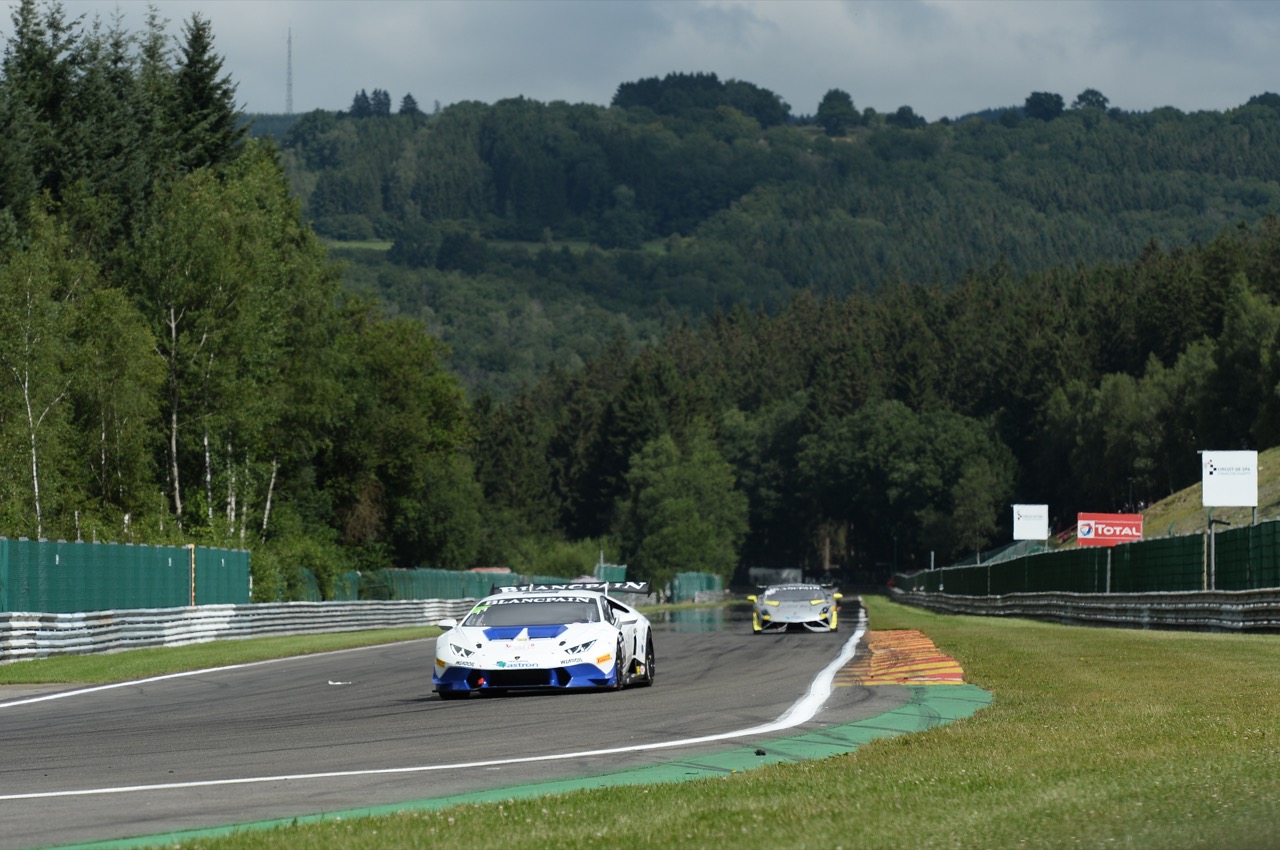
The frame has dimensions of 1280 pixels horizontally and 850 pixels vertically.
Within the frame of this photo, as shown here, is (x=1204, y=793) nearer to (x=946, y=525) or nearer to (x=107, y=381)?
(x=107, y=381)

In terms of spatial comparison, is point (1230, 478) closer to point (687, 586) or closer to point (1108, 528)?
A: point (1108, 528)

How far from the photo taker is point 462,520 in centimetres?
10969

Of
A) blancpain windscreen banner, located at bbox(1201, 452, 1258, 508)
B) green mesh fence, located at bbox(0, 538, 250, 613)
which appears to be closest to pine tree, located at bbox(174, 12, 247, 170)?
green mesh fence, located at bbox(0, 538, 250, 613)

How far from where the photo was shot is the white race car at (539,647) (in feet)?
58.5

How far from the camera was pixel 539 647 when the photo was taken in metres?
17.9

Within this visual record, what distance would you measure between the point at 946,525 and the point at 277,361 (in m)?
93.7

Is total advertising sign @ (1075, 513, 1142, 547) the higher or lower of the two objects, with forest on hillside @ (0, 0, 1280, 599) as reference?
lower

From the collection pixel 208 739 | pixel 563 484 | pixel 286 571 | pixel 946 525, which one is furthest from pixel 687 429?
pixel 208 739

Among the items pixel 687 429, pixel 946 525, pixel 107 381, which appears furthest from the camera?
pixel 687 429

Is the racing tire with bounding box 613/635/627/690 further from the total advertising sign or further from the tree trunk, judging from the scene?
the tree trunk

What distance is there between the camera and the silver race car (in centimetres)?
3803

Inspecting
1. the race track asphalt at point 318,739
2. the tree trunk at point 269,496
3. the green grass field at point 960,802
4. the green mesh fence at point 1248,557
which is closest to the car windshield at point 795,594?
the green mesh fence at point 1248,557

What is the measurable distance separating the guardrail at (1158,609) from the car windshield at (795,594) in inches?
264

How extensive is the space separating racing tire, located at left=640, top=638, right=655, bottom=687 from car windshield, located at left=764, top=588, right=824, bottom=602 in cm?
1899
